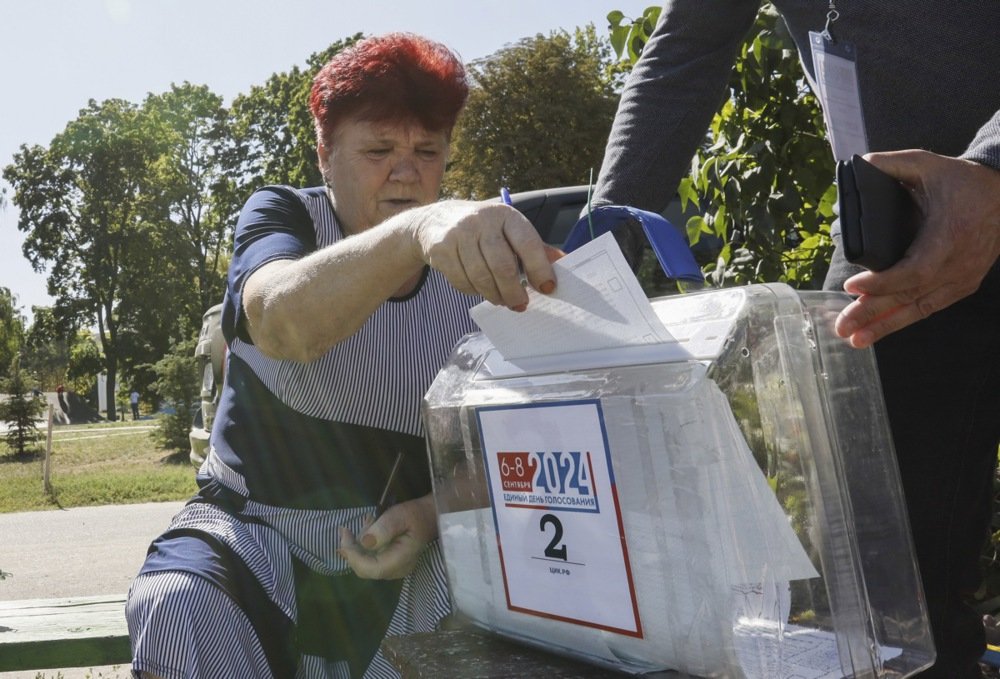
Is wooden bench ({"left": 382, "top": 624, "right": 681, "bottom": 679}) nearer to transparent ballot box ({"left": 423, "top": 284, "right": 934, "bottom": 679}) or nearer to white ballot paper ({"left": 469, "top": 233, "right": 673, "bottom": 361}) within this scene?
transparent ballot box ({"left": 423, "top": 284, "right": 934, "bottom": 679})

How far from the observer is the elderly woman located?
1.37 m

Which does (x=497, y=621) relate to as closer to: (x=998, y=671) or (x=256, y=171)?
(x=998, y=671)

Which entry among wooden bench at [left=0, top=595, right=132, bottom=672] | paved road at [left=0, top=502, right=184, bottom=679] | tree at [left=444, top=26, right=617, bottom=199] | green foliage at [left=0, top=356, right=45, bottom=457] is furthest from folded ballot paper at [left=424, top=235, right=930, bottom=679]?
green foliage at [left=0, top=356, right=45, bottom=457]

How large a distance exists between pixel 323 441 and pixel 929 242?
98 centimetres

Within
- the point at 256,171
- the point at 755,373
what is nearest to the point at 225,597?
the point at 755,373

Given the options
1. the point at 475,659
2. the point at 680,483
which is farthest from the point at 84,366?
the point at 680,483

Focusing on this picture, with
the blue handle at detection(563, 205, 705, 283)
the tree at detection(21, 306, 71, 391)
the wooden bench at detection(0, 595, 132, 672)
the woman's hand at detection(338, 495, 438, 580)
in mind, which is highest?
the tree at detection(21, 306, 71, 391)

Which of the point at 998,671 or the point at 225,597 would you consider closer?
the point at 225,597

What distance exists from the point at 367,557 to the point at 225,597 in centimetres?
21

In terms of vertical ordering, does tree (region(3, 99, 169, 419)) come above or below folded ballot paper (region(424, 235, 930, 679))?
above

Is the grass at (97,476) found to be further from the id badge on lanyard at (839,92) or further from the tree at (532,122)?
the id badge on lanyard at (839,92)

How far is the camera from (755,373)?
0.82 m

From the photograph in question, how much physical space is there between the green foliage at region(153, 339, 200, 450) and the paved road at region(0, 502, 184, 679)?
16.5ft

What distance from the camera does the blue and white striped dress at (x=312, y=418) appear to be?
1.51 m
